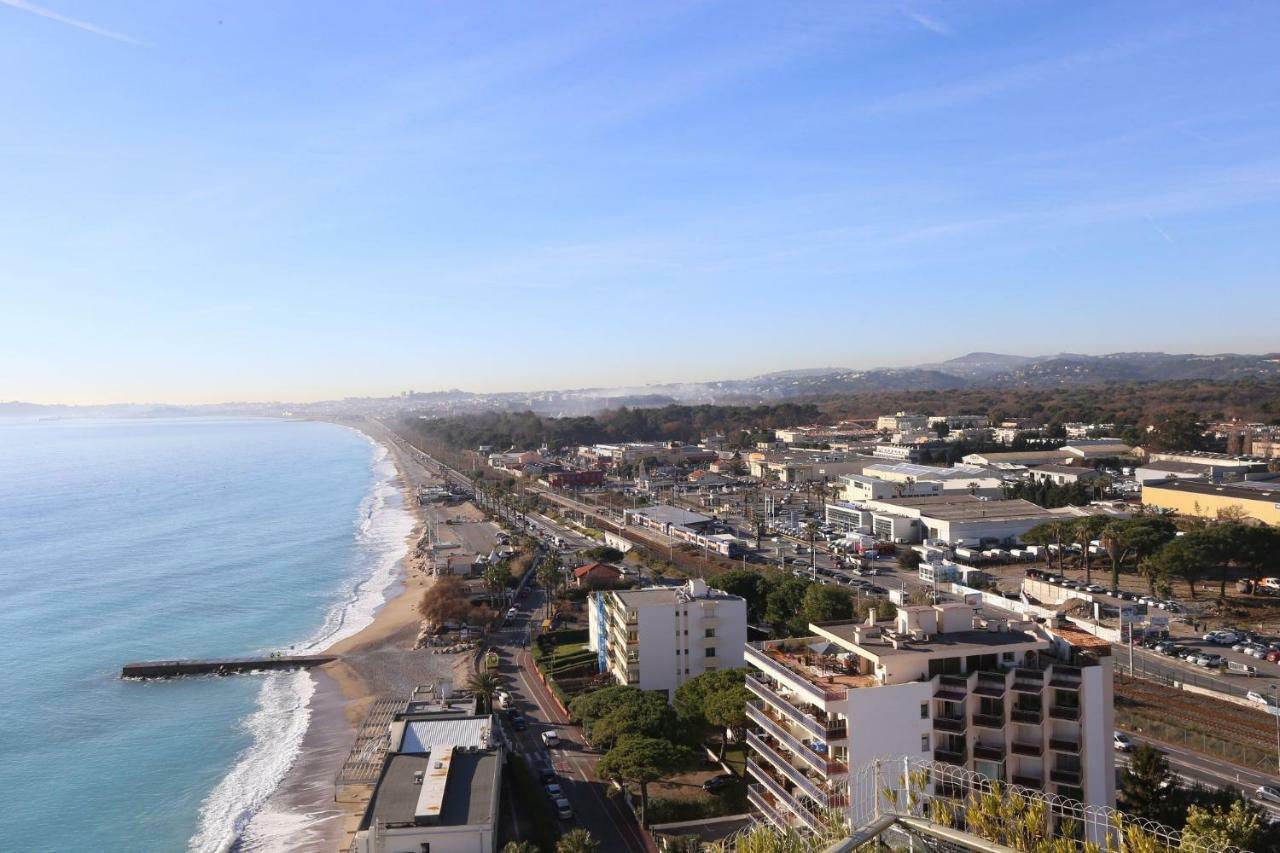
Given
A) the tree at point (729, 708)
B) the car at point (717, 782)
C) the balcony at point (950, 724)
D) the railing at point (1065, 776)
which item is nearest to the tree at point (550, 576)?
the tree at point (729, 708)

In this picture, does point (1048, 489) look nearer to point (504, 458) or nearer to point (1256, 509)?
point (1256, 509)

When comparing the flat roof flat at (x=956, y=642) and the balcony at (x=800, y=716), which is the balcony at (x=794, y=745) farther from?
the flat roof flat at (x=956, y=642)

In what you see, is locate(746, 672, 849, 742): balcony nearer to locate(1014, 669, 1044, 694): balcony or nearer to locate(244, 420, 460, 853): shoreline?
locate(1014, 669, 1044, 694): balcony

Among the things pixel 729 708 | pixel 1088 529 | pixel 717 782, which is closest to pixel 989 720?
pixel 729 708

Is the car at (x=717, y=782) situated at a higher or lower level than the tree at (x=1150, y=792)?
lower

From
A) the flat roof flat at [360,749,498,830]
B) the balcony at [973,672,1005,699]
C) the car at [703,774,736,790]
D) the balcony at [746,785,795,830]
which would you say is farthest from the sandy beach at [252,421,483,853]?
the balcony at [973,672,1005,699]

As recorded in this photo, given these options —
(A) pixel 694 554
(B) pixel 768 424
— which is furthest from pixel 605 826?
(B) pixel 768 424

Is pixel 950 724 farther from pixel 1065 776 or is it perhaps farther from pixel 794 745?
pixel 794 745
